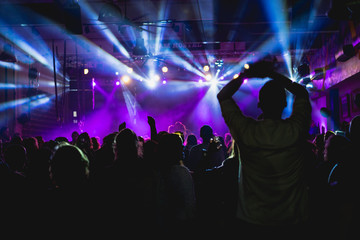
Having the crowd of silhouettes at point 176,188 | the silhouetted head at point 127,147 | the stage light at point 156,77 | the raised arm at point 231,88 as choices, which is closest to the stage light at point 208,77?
the stage light at point 156,77

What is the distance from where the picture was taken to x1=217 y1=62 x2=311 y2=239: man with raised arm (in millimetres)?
1800

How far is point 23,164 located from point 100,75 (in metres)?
11.8

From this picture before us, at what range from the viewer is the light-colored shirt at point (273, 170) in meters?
1.80

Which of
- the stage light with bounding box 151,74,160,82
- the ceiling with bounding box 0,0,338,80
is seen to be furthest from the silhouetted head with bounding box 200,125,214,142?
the stage light with bounding box 151,74,160,82

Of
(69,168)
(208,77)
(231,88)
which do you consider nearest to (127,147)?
(69,168)

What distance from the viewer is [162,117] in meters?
19.7

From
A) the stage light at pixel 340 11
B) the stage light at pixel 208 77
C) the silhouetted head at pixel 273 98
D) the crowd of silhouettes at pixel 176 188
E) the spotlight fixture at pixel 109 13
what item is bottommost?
the crowd of silhouettes at pixel 176 188

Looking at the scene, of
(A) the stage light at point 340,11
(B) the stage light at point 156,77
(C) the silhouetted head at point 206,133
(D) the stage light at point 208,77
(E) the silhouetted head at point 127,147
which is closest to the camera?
(E) the silhouetted head at point 127,147

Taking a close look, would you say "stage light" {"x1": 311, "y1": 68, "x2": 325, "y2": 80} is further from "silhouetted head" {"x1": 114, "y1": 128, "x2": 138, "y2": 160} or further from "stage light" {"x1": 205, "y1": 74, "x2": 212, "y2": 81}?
"silhouetted head" {"x1": 114, "y1": 128, "x2": 138, "y2": 160}

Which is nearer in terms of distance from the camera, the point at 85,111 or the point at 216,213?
the point at 216,213

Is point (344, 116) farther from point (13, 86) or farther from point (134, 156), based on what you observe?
point (13, 86)

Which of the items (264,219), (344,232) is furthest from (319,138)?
(264,219)

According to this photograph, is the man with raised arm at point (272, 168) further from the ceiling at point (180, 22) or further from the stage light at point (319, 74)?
the stage light at point (319, 74)

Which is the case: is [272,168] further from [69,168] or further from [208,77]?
[208,77]
